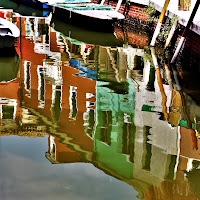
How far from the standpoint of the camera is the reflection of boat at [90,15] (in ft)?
46.8

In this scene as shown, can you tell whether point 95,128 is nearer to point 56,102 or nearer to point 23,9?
point 56,102

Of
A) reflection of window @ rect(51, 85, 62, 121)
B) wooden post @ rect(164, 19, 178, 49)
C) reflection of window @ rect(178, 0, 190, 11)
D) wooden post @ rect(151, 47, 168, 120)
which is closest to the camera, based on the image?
reflection of window @ rect(51, 85, 62, 121)

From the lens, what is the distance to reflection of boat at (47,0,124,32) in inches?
562

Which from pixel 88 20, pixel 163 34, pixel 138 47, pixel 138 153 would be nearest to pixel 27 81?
pixel 138 153

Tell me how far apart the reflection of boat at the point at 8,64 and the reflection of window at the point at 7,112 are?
1.47 meters

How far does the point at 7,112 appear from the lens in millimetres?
6398

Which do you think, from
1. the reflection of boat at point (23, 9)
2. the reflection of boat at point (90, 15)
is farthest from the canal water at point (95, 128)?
the reflection of boat at point (23, 9)

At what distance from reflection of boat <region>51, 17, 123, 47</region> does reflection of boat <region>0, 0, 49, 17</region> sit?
7.88 ft

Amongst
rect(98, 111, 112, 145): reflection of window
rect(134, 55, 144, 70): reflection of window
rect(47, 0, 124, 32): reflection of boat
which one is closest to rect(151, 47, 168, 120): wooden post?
rect(134, 55, 144, 70): reflection of window

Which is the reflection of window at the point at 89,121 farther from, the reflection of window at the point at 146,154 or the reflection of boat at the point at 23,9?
the reflection of boat at the point at 23,9

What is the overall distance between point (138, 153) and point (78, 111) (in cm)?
163

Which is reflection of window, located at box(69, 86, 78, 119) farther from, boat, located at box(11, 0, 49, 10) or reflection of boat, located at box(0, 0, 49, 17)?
boat, located at box(11, 0, 49, 10)

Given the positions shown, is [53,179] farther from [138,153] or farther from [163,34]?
[163,34]

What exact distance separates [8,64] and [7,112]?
3035 mm
